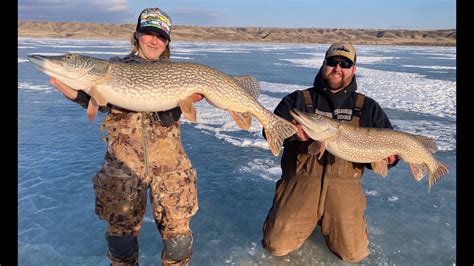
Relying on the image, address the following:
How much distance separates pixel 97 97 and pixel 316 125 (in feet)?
5.62

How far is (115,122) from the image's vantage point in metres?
2.63

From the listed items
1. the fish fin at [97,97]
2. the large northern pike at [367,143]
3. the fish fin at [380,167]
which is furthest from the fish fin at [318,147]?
the fish fin at [97,97]

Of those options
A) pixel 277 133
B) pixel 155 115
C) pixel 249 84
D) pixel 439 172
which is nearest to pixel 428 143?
pixel 439 172

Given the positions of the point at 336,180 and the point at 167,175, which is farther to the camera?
the point at 336,180

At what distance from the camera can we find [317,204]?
10.6 ft

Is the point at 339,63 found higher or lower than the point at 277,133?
higher

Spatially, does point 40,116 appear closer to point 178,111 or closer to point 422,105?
point 178,111

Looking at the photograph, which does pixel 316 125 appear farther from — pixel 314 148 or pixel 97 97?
pixel 97 97

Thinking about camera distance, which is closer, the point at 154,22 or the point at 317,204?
the point at 154,22

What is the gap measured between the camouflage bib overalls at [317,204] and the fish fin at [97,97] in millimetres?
1696
